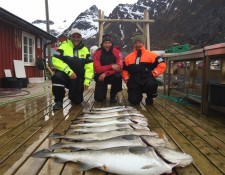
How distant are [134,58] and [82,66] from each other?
967 mm

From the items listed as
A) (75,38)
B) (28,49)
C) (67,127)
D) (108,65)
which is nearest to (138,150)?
(67,127)

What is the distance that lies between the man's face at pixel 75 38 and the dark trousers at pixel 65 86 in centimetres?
60

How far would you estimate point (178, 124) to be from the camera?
3928 millimetres

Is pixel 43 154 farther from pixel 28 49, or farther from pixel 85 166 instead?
pixel 28 49

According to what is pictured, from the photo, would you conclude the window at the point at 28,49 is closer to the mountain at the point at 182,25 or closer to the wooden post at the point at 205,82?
the wooden post at the point at 205,82

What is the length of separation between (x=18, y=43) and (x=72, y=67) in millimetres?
6106

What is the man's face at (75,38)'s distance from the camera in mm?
5334

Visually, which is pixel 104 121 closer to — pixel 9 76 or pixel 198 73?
pixel 198 73

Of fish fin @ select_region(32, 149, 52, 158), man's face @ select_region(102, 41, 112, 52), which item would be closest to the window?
man's face @ select_region(102, 41, 112, 52)

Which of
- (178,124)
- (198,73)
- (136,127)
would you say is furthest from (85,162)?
(198,73)

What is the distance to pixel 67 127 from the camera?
3.68 m

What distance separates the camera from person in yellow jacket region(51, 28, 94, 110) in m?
5.20

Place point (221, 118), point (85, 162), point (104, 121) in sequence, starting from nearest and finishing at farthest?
point (85, 162) < point (104, 121) < point (221, 118)

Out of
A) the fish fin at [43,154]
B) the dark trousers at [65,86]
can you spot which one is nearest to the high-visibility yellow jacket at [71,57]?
the dark trousers at [65,86]
